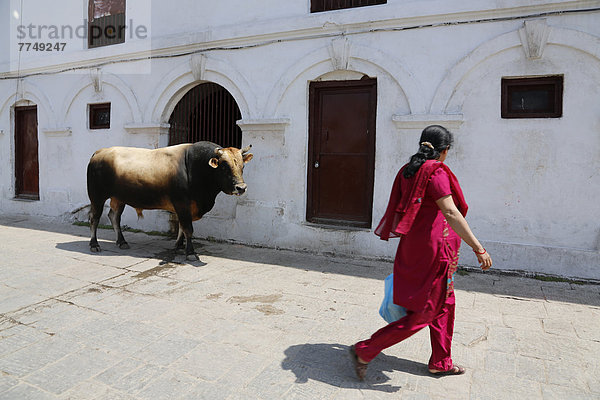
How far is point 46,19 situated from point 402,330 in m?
10.6

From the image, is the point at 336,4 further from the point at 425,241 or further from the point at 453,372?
the point at 453,372

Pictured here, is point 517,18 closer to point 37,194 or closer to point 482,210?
point 482,210

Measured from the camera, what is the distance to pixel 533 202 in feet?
17.8

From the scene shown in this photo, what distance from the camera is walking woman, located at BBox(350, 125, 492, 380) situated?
2.71 metres

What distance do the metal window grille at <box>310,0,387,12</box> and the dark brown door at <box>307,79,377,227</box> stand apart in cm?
120

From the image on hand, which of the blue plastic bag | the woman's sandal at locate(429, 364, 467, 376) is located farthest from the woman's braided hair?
the woman's sandal at locate(429, 364, 467, 376)

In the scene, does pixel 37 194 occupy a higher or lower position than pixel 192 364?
higher

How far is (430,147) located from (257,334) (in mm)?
2089

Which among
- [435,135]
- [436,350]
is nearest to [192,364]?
[436,350]

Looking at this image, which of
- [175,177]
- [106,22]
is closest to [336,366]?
[175,177]

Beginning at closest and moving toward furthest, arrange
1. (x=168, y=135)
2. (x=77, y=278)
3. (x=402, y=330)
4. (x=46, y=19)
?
(x=402, y=330) < (x=77, y=278) < (x=168, y=135) < (x=46, y=19)

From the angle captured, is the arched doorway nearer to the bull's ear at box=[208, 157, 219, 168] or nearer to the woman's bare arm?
A: the bull's ear at box=[208, 157, 219, 168]

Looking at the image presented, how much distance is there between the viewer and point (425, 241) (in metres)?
2.77

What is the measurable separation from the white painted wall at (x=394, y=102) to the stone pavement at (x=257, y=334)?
2.50 feet
